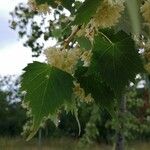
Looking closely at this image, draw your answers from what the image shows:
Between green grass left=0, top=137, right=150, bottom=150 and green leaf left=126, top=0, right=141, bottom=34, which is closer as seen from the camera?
green leaf left=126, top=0, right=141, bottom=34

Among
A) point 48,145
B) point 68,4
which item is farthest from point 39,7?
point 48,145

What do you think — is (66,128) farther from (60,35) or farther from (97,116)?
(60,35)

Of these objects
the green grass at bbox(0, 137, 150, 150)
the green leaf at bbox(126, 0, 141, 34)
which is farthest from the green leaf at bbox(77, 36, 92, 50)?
the green grass at bbox(0, 137, 150, 150)

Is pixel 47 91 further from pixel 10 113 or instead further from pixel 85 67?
pixel 10 113

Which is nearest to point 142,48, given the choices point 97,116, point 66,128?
point 97,116

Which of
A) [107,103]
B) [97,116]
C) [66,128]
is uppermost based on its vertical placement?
[66,128]

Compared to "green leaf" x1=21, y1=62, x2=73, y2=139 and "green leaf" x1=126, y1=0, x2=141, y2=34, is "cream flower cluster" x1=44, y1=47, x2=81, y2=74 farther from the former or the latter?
"green leaf" x1=126, y1=0, x2=141, y2=34
